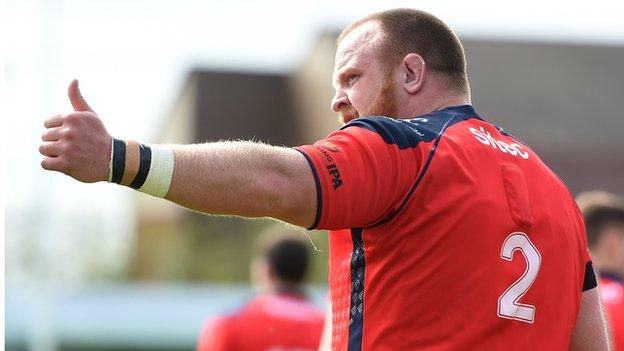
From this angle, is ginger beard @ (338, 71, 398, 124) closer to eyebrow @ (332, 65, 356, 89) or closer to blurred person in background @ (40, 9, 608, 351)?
blurred person in background @ (40, 9, 608, 351)

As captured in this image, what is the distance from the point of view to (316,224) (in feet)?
11.2

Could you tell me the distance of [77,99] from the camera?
3.24 m

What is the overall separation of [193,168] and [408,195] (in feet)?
2.05

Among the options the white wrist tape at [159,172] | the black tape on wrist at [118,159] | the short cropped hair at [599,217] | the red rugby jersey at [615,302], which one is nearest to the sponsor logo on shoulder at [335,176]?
the white wrist tape at [159,172]

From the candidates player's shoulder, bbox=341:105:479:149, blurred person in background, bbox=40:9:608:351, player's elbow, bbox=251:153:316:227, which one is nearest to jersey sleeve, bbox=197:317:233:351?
blurred person in background, bbox=40:9:608:351

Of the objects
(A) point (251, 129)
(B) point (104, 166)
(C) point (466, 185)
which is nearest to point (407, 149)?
(C) point (466, 185)

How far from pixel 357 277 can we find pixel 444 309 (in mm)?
279

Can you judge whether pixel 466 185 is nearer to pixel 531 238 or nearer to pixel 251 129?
pixel 531 238

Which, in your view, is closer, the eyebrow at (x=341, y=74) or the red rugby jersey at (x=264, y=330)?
the eyebrow at (x=341, y=74)

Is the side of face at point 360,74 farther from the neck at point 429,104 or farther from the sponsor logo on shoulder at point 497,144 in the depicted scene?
the sponsor logo on shoulder at point 497,144

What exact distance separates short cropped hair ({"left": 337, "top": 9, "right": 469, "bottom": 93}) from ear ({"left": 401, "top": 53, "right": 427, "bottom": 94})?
20 millimetres

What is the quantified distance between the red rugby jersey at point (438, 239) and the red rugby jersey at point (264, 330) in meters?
4.24

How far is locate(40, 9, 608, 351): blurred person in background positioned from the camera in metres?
3.29

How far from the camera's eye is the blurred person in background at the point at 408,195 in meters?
3.29
